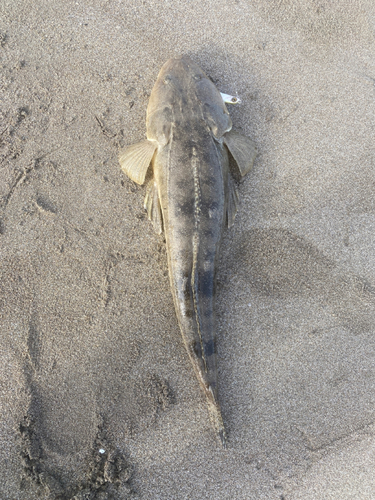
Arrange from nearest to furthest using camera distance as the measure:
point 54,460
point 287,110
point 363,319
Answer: point 54,460, point 363,319, point 287,110

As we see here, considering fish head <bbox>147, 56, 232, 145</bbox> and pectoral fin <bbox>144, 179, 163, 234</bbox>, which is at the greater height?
fish head <bbox>147, 56, 232, 145</bbox>

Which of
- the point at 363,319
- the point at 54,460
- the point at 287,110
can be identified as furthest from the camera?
the point at 287,110

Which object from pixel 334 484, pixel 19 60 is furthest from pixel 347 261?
pixel 19 60

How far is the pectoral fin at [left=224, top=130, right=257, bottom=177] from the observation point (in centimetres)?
367

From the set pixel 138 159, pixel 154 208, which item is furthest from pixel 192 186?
pixel 138 159

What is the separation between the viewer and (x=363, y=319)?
12.1ft

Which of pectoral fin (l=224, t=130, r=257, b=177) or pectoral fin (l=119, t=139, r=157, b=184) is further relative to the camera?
pectoral fin (l=224, t=130, r=257, b=177)

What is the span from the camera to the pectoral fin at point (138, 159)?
3.57 metres

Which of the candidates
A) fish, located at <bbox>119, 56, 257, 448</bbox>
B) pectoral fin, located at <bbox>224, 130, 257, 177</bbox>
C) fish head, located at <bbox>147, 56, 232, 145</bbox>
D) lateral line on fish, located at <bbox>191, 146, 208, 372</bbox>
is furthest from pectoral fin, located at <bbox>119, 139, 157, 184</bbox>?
pectoral fin, located at <bbox>224, 130, 257, 177</bbox>

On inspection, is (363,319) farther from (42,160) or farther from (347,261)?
(42,160)

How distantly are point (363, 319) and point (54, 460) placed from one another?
11.5ft

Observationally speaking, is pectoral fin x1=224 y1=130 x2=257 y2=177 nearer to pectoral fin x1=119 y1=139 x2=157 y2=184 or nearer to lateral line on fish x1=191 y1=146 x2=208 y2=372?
lateral line on fish x1=191 y1=146 x2=208 y2=372

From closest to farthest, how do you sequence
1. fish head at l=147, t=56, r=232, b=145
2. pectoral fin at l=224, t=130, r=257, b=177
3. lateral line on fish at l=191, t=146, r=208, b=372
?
lateral line on fish at l=191, t=146, r=208, b=372
fish head at l=147, t=56, r=232, b=145
pectoral fin at l=224, t=130, r=257, b=177

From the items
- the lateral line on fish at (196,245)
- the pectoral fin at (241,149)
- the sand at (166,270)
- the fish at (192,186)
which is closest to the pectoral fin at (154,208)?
the fish at (192,186)
